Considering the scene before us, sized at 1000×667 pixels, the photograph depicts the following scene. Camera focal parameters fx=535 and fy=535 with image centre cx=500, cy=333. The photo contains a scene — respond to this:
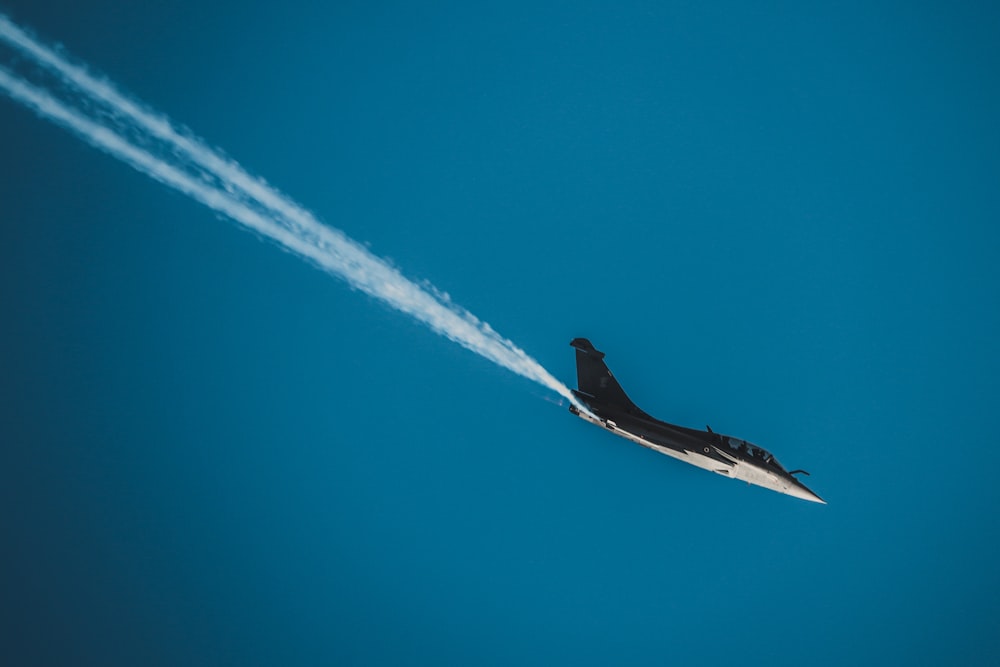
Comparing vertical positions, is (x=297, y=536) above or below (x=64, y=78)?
below

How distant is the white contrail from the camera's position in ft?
43.1

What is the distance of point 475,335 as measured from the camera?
48.2 ft

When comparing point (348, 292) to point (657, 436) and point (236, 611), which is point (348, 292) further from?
point (236, 611)

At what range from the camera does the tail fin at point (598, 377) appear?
41.4 ft

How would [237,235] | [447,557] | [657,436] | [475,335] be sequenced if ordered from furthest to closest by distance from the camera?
[447,557] → [237,235] → [475,335] → [657,436]

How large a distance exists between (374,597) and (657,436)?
11183 mm

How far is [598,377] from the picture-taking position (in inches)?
500

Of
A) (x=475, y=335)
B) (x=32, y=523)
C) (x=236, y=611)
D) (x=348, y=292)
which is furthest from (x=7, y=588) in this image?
(x=475, y=335)

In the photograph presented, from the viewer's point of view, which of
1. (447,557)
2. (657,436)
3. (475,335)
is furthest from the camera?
(447,557)

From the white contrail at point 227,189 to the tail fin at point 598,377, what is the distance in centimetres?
57

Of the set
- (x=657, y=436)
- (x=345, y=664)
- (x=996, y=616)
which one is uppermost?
(x=657, y=436)

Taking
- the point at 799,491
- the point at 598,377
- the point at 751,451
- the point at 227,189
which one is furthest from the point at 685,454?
the point at 227,189

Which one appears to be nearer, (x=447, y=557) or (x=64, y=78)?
(x=64, y=78)

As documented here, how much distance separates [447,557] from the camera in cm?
→ 1703
